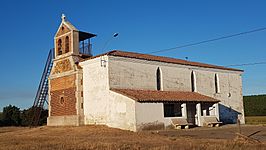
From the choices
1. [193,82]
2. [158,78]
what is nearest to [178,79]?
[158,78]

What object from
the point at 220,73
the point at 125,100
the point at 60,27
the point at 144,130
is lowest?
the point at 144,130

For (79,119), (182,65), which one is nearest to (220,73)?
(182,65)

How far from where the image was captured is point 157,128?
2592cm

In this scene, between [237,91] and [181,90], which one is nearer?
[181,90]

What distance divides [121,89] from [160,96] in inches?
134

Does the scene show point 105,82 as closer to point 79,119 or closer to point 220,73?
point 79,119

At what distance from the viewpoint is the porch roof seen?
25.4m

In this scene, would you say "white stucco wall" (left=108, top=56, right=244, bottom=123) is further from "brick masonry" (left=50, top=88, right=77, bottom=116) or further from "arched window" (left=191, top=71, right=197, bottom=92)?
"brick masonry" (left=50, top=88, right=77, bottom=116)

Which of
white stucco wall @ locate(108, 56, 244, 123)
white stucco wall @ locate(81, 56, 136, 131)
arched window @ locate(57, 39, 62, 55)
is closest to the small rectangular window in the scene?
white stucco wall @ locate(108, 56, 244, 123)

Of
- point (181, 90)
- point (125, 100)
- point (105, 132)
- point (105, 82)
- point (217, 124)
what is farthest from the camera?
point (181, 90)

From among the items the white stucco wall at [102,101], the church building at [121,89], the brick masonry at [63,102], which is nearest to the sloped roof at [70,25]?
the church building at [121,89]

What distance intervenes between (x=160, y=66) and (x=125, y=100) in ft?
23.9

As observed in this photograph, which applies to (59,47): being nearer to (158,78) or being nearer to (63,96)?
(63,96)

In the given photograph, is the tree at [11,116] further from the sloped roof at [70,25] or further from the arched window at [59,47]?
the sloped roof at [70,25]
